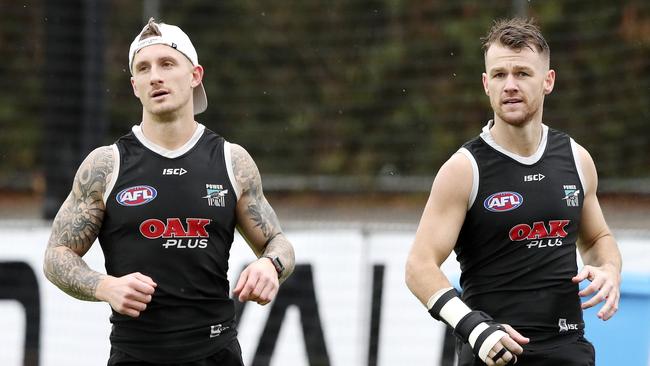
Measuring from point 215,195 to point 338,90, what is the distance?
25.7 feet

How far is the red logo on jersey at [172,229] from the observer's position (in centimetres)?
517

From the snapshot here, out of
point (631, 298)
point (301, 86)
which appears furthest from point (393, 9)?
point (631, 298)

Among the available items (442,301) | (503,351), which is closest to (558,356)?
(503,351)

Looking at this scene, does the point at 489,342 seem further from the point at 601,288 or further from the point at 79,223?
the point at 79,223

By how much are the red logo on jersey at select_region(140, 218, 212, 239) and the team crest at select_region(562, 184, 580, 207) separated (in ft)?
5.36

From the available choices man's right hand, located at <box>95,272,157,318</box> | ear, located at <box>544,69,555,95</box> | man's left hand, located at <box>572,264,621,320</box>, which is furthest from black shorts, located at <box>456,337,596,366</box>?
man's right hand, located at <box>95,272,157,318</box>

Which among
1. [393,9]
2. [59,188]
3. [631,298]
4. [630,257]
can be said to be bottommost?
[631,298]

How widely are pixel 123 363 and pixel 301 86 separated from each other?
834 centimetres

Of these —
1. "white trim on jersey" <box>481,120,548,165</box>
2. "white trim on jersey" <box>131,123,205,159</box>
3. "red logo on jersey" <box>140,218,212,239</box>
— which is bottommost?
"red logo on jersey" <box>140,218,212,239</box>

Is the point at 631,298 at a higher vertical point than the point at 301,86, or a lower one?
lower

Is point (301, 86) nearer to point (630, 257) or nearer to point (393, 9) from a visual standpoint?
point (393, 9)

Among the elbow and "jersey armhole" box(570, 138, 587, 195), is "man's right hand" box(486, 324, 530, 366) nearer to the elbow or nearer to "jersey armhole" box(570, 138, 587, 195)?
the elbow

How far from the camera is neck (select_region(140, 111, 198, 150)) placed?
5348 millimetres

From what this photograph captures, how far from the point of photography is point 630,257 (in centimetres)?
770
